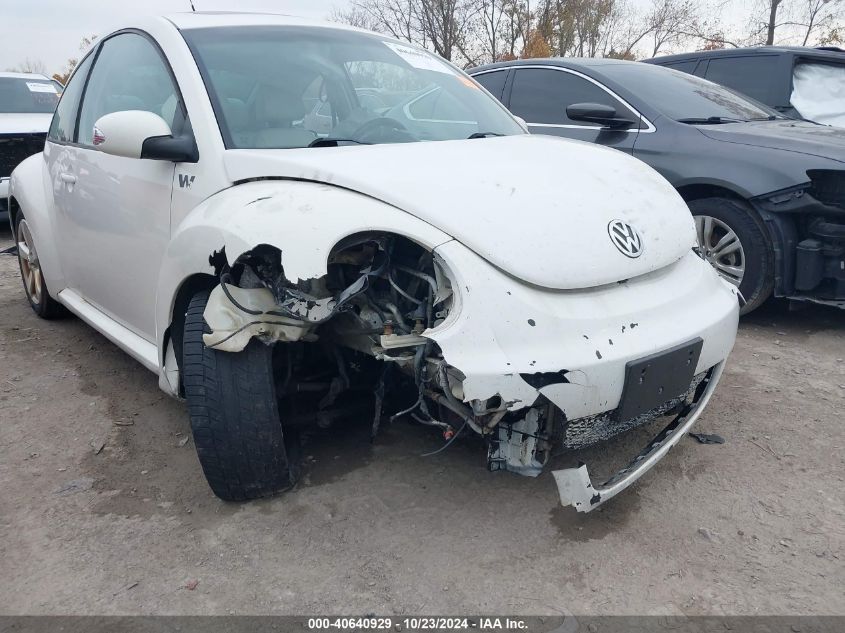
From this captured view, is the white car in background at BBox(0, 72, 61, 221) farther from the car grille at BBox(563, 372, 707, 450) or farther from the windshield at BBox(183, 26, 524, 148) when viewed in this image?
the car grille at BBox(563, 372, 707, 450)

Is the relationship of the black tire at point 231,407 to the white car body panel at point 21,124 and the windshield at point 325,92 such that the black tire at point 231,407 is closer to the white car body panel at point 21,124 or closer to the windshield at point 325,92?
the windshield at point 325,92

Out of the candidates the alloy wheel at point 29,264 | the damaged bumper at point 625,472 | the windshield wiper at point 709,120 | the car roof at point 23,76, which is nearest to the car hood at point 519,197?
the damaged bumper at point 625,472

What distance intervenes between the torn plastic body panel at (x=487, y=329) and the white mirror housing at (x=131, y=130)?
2.12ft

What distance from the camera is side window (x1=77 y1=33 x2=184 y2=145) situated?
2725 mm

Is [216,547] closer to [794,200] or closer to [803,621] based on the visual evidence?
[803,621]

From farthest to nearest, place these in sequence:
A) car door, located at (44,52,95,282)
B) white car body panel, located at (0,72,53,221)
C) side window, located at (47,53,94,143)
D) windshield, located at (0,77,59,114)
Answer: windshield, located at (0,77,59,114) → white car body panel, located at (0,72,53,221) → side window, located at (47,53,94,143) → car door, located at (44,52,95,282)

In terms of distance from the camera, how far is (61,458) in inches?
110

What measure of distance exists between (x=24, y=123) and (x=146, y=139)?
6.05 meters

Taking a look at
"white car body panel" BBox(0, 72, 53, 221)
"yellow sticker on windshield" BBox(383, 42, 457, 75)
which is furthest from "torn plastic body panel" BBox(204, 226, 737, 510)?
"white car body panel" BBox(0, 72, 53, 221)

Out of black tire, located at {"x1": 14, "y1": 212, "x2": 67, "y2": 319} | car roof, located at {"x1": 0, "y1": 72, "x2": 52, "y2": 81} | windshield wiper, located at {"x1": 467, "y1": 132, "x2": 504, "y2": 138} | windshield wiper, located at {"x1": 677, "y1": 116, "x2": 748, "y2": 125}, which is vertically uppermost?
windshield wiper, located at {"x1": 467, "y1": 132, "x2": 504, "y2": 138}

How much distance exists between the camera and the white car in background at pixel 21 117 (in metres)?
7.05

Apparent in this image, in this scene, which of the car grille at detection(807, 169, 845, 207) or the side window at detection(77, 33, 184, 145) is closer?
the side window at detection(77, 33, 184, 145)

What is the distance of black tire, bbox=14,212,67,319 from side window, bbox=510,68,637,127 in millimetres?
3457

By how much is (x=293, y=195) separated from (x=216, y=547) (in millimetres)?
1129
